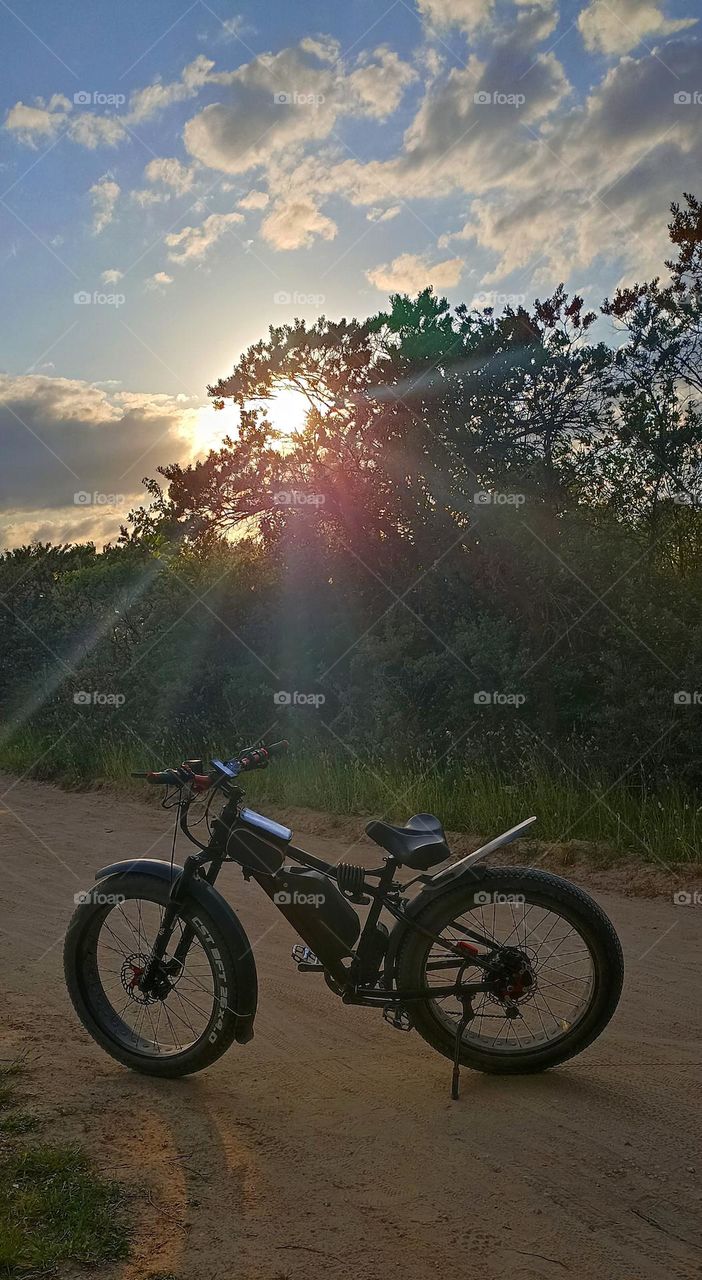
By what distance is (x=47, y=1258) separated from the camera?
3.01m

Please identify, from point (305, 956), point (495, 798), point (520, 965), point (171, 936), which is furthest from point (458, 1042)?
point (495, 798)

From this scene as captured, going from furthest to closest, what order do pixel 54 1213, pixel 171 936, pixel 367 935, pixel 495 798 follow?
pixel 495 798 < pixel 171 936 < pixel 367 935 < pixel 54 1213

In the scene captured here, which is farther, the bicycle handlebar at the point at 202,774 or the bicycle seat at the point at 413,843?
the bicycle handlebar at the point at 202,774

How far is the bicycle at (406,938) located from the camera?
4.16 metres

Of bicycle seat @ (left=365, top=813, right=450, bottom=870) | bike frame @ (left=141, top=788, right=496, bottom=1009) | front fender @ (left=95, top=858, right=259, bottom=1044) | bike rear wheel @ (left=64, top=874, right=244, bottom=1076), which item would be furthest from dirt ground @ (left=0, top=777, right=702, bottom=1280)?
bicycle seat @ (left=365, top=813, right=450, bottom=870)

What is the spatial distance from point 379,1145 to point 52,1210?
116cm

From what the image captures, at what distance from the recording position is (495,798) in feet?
31.3

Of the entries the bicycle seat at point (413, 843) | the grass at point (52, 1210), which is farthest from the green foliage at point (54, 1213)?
the bicycle seat at point (413, 843)

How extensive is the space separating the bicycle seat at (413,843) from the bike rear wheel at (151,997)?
0.81m

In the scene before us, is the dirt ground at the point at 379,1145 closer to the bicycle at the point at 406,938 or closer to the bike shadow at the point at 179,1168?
the bike shadow at the point at 179,1168

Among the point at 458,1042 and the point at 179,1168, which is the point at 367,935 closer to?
the point at 458,1042

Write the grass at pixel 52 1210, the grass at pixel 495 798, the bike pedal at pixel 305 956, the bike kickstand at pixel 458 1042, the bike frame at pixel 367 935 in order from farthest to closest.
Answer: the grass at pixel 495 798, the bike pedal at pixel 305 956, the bike frame at pixel 367 935, the bike kickstand at pixel 458 1042, the grass at pixel 52 1210

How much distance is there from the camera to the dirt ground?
3074 millimetres

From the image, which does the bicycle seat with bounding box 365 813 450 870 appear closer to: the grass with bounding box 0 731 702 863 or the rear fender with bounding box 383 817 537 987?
the rear fender with bounding box 383 817 537 987
